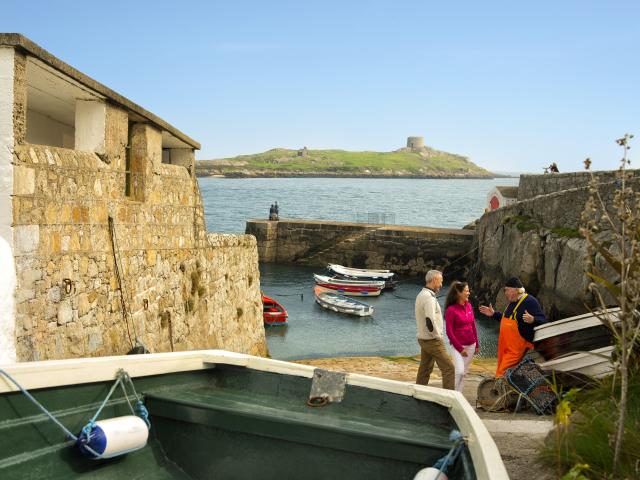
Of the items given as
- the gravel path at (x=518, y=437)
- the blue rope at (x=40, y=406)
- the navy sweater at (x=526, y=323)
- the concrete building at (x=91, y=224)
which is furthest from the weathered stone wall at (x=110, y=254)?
the navy sweater at (x=526, y=323)

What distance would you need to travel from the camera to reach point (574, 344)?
6.62 metres

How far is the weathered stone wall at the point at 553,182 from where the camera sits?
16.8 meters

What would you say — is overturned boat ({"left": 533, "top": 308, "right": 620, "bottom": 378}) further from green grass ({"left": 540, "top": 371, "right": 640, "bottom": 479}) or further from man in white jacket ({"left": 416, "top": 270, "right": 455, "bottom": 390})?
green grass ({"left": 540, "top": 371, "right": 640, "bottom": 479})

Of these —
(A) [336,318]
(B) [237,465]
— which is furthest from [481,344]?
(B) [237,465]

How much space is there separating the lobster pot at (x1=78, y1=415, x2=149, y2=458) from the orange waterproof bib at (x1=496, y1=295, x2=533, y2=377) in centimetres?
418

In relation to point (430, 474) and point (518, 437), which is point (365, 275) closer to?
point (518, 437)

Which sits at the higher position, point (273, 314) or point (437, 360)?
point (437, 360)

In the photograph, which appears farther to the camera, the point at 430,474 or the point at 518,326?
the point at 518,326

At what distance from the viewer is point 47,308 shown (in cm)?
575

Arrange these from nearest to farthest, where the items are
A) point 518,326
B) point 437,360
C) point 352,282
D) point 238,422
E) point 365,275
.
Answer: point 238,422, point 518,326, point 437,360, point 352,282, point 365,275

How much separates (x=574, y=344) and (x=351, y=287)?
82.1 ft


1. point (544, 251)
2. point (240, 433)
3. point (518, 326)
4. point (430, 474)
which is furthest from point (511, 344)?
point (544, 251)

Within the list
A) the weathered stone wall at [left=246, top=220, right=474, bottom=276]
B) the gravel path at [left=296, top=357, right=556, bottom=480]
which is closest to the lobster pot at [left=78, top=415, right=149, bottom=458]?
the gravel path at [left=296, top=357, right=556, bottom=480]

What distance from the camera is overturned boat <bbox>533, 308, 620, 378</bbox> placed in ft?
20.3
